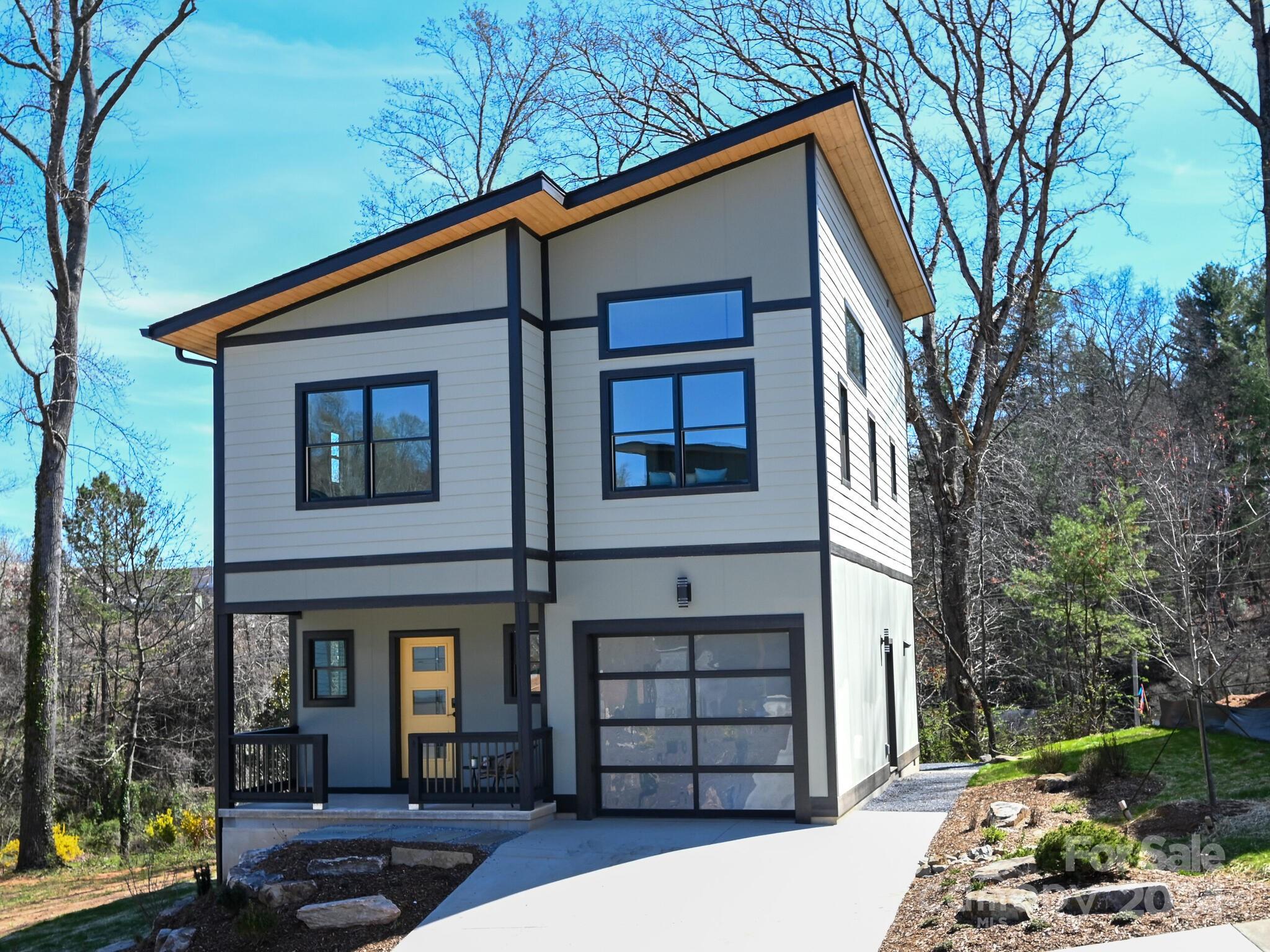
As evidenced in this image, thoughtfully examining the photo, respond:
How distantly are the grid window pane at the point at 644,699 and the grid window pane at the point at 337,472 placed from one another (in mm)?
3530

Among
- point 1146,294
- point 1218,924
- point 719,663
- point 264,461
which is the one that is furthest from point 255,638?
point 1218,924

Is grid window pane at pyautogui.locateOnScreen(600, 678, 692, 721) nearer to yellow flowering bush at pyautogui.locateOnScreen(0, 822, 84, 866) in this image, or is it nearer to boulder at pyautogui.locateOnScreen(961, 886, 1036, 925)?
boulder at pyautogui.locateOnScreen(961, 886, 1036, 925)

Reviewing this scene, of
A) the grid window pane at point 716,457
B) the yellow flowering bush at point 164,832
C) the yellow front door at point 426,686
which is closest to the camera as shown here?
the grid window pane at point 716,457

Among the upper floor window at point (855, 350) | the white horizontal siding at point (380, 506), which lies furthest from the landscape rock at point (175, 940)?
the upper floor window at point (855, 350)

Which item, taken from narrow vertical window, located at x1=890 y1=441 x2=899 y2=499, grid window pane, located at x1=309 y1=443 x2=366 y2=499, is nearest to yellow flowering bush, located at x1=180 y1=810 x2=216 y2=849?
grid window pane, located at x1=309 y1=443 x2=366 y2=499

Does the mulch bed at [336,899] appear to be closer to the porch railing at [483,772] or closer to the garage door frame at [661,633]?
the porch railing at [483,772]

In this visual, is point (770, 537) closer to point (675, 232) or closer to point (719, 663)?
point (719, 663)

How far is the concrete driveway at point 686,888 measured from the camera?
9.03 metres

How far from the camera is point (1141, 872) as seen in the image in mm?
8523

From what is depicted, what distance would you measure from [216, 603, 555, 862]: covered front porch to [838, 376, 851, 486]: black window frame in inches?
152

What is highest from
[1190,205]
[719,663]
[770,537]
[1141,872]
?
[1190,205]

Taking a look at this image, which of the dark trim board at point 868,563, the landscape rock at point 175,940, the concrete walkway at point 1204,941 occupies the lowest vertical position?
the landscape rock at point 175,940

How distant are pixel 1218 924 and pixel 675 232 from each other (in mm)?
8946

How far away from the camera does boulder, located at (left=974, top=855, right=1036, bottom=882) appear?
8789mm
